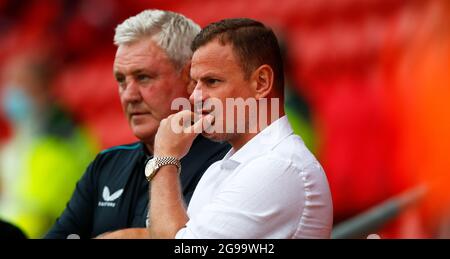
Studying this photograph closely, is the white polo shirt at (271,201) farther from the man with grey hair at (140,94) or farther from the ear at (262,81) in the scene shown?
the man with grey hair at (140,94)

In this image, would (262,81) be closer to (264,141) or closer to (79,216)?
(264,141)

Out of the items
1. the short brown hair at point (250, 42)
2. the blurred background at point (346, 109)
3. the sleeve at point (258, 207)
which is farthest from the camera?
the blurred background at point (346, 109)

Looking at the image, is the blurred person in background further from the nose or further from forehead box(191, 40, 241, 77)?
forehead box(191, 40, 241, 77)

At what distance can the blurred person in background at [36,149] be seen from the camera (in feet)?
10.7

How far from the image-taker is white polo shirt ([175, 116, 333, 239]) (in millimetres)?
1574

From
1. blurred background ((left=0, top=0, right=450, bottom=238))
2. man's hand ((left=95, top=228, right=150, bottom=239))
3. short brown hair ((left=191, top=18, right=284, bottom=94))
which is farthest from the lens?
blurred background ((left=0, top=0, right=450, bottom=238))

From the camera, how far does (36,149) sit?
133 inches

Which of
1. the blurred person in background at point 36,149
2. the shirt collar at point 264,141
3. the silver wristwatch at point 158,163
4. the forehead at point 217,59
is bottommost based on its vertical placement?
the blurred person in background at point 36,149

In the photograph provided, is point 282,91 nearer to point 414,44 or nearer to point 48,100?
point 414,44

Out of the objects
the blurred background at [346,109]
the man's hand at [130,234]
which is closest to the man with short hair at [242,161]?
the man's hand at [130,234]

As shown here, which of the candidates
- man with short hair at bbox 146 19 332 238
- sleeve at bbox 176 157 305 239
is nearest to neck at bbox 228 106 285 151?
man with short hair at bbox 146 19 332 238

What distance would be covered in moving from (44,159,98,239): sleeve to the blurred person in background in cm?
96
